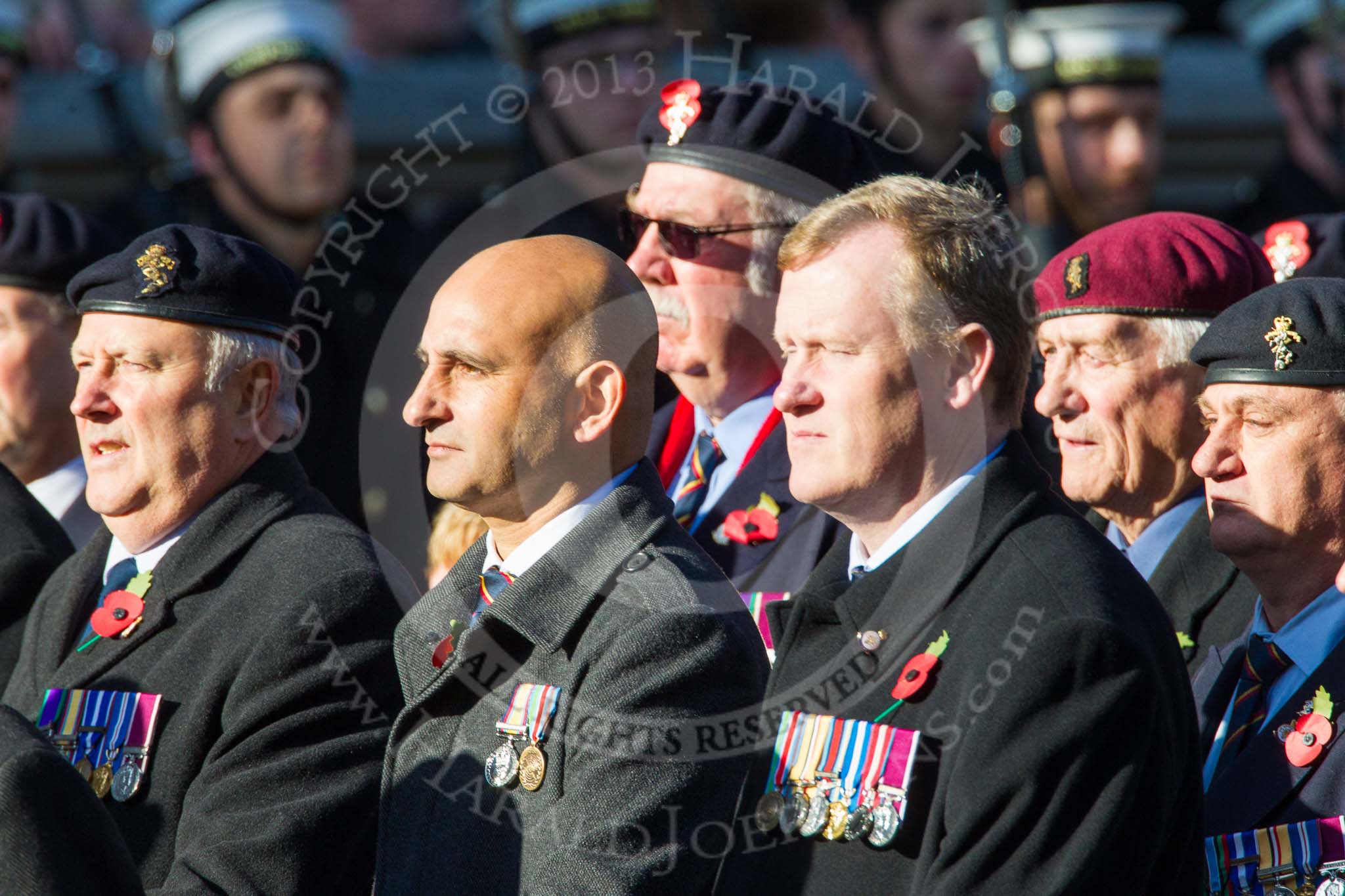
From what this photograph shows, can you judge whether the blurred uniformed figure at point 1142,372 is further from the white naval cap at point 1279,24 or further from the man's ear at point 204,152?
the white naval cap at point 1279,24

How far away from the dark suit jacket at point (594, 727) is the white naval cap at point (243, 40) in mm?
3915

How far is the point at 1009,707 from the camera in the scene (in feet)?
7.86

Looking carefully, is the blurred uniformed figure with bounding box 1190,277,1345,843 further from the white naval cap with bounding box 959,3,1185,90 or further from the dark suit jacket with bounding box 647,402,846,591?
the white naval cap with bounding box 959,3,1185,90

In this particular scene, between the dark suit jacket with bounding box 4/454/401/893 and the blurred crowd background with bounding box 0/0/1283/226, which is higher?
the blurred crowd background with bounding box 0/0/1283/226

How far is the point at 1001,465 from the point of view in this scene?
2732 millimetres

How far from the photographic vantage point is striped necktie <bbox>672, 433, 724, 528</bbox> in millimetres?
4043

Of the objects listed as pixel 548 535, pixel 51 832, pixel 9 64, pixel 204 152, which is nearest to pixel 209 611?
pixel 548 535

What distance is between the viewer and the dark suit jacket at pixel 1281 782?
9.09 ft

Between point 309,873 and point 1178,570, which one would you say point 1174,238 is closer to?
point 1178,570

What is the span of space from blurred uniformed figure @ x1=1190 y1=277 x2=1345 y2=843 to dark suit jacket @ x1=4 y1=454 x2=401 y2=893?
1.47 m

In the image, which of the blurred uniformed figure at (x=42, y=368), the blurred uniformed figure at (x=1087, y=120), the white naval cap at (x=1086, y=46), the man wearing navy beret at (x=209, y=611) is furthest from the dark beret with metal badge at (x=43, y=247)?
the white naval cap at (x=1086, y=46)

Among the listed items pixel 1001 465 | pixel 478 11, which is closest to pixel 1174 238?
pixel 1001 465

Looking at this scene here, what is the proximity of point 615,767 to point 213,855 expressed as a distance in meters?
0.78

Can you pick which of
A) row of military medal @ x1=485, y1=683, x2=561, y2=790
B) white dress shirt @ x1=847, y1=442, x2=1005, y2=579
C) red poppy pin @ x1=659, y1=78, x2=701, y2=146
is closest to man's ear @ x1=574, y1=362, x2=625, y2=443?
row of military medal @ x1=485, y1=683, x2=561, y2=790
